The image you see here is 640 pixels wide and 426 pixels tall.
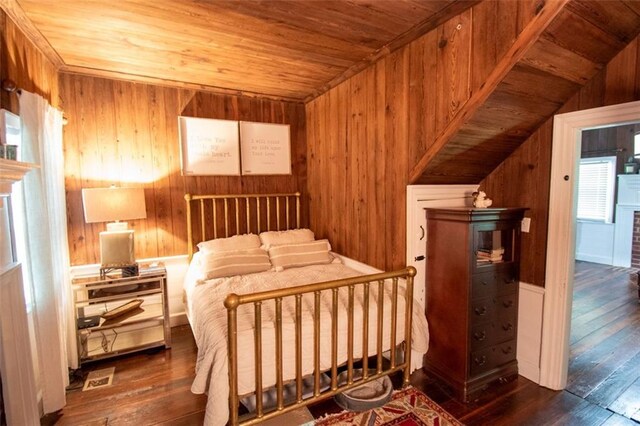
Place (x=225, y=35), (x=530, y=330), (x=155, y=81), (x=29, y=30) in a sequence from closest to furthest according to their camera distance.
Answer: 1. (x=29, y=30)
2. (x=225, y=35)
3. (x=530, y=330)
4. (x=155, y=81)

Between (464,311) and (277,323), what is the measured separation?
4.30 feet

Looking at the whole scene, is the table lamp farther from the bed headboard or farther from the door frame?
the door frame

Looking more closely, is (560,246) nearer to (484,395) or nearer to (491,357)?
(491,357)

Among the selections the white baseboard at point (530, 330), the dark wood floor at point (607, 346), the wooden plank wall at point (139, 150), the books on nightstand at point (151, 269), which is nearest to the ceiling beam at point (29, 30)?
the wooden plank wall at point (139, 150)

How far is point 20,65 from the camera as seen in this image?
6.34ft

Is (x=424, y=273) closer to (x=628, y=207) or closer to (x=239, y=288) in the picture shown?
(x=239, y=288)

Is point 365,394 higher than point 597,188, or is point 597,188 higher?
point 597,188

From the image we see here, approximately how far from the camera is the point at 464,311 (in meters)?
2.12

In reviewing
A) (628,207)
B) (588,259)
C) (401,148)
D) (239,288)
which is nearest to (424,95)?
(401,148)

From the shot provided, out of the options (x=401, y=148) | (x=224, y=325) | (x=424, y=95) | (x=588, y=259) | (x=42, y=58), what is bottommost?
(x=588, y=259)

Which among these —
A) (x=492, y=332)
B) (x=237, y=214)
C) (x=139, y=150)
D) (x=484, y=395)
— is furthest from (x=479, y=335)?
(x=139, y=150)

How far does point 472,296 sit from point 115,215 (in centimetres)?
285

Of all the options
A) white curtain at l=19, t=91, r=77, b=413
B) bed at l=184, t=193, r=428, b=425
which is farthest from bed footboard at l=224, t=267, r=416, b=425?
white curtain at l=19, t=91, r=77, b=413

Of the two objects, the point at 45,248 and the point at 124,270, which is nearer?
the point at 45,248
